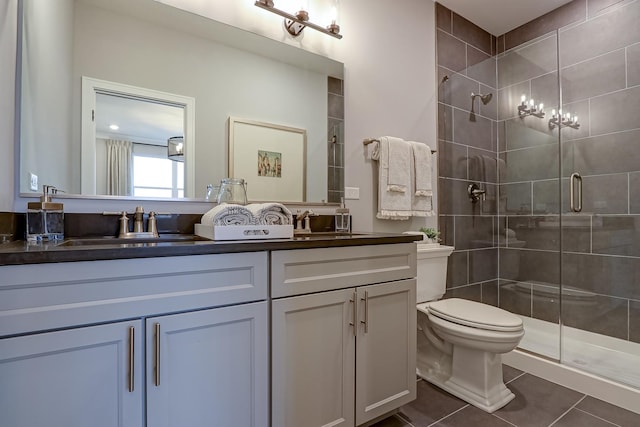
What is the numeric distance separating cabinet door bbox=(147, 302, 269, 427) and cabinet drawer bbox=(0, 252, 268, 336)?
5 cm

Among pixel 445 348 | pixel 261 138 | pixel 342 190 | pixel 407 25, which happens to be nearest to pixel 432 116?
pixel 407 25

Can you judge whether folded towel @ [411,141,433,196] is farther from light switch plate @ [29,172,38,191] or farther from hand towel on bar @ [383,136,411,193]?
light switch plate @ [29,172,38,191]

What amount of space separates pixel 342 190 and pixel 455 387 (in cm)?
126

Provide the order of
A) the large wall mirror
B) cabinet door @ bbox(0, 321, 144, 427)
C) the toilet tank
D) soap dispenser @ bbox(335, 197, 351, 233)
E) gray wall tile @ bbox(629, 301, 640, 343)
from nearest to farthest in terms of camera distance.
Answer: cabinet door @ bbox(0, 321, 144, 427), the large wall mirror, soap dispenser @ bbox(335, 197, 351, 233), the toilet tank, gray wall tile @ bbox(629, 301, 640, 343)

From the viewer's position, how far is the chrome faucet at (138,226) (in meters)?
1.27

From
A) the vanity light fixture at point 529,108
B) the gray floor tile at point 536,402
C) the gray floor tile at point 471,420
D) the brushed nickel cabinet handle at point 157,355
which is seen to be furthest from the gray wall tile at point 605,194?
the brushed nickel cabinet handle at point 157,355

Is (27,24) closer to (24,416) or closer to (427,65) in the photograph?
(24,416)

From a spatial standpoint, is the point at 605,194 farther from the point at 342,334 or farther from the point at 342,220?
the point at 342,334

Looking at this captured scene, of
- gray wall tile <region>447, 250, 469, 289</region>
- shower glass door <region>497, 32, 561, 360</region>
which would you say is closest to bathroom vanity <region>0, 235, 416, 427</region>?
gray wall tile <region>447, 250, 469, 289</region>

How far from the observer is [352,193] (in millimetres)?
1942

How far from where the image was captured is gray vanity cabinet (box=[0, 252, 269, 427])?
2.45ft

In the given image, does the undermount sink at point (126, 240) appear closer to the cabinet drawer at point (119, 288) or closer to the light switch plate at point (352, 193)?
the cabinet drawer at point (119, 288)

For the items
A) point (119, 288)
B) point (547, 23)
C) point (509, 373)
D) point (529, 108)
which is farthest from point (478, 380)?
point (547, 23)

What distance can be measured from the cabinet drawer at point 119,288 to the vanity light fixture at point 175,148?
0.70 m
